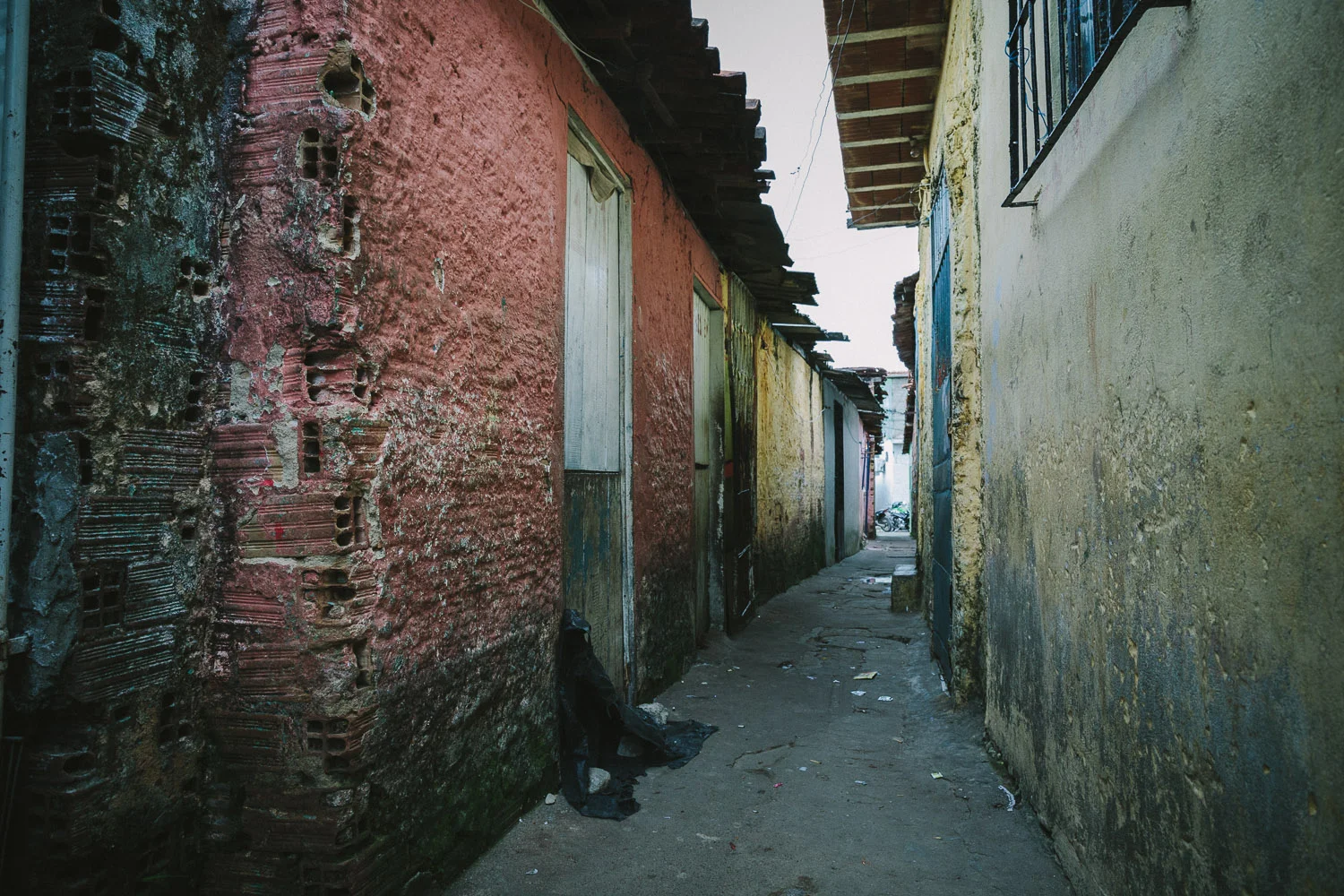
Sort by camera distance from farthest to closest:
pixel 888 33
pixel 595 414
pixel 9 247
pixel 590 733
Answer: pixel 888 33 → pixel 595 414 → pixel 590 733 → pixel 9 247

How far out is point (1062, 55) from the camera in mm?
2715

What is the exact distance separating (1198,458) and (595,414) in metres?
3.35

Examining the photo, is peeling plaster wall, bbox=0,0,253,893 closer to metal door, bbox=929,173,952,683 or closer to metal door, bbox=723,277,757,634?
metal door, bbox=929,173,952,683

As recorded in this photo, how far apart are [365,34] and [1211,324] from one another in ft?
8.09

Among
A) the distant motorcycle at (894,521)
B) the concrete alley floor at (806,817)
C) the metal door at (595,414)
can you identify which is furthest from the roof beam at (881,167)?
the distant motorcycle at (894,521)

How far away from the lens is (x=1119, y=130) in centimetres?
224

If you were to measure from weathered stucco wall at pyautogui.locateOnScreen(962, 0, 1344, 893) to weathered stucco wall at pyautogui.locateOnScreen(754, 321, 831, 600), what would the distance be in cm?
693

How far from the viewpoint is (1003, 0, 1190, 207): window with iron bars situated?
79.5 inches

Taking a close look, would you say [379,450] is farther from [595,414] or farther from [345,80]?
[595,414]

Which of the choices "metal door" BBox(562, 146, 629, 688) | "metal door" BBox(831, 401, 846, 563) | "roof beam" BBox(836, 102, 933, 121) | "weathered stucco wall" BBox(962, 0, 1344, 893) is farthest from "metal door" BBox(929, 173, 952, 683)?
"metal door" BBox(831, 401, 846, 563)

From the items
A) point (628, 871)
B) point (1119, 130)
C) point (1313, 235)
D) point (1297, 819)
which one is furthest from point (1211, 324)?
point (628, 871)

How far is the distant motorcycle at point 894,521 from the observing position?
114 feet

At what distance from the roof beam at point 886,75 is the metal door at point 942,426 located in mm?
866

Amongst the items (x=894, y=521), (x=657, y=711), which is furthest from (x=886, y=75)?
(x=894, y=521)
